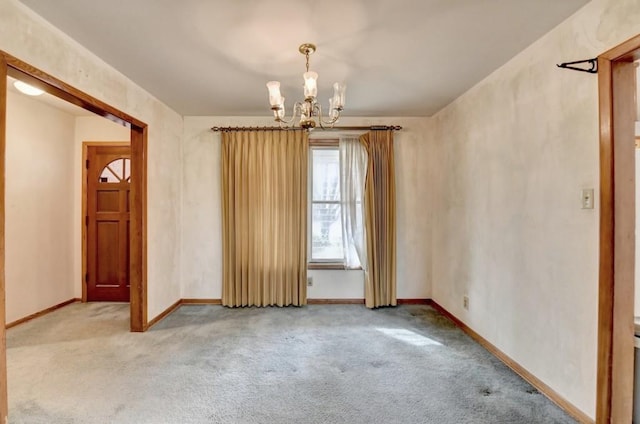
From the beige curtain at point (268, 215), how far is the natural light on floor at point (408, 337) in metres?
1.20

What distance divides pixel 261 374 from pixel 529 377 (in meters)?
2.00

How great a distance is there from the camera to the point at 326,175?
4.06m

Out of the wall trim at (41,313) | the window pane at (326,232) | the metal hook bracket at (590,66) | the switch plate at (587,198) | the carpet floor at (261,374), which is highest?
the metal hook bracket at (590,66)

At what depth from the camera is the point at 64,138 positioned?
395 cm

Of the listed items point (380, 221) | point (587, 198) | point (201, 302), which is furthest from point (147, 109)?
point (587, 198)

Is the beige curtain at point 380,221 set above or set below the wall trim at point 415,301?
above

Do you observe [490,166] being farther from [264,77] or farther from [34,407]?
[34,407]

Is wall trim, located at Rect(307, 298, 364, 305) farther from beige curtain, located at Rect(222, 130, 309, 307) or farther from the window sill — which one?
the window sill

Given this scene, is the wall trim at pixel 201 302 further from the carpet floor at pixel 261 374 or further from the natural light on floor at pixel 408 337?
the natural light on floor at pixel 408 337

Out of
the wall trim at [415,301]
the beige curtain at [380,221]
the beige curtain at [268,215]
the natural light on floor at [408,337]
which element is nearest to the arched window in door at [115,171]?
the beige curtain at [268,215]

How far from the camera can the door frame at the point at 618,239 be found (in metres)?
1.61

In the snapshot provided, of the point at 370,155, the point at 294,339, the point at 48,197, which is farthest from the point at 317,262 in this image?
the point at 48,197

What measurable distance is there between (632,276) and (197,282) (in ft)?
13.6

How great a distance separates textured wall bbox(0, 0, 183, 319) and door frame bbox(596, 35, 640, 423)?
337 centimetres
